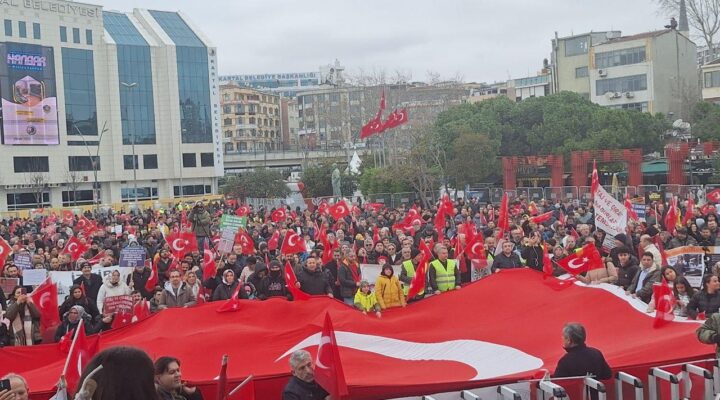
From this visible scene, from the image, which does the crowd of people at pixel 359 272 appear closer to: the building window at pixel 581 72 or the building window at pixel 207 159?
the building window at pixel 581 72

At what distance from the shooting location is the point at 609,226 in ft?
50.2

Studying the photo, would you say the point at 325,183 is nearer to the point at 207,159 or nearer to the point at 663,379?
the point at 207,159

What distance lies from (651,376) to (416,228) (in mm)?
13782

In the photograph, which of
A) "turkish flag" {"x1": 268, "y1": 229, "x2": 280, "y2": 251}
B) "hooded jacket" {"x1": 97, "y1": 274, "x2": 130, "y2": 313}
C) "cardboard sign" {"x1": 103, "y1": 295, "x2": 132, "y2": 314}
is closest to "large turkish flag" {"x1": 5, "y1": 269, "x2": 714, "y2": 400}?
"cardboard sign" {"x1": 103, "y1": 295, "x2": 132, "y2": 314}

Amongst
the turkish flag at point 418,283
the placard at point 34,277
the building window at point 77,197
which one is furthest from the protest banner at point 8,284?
the building window at point 77,197

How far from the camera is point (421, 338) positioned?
9.76 m

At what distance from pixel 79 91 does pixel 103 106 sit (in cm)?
260

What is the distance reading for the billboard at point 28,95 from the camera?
233 feet

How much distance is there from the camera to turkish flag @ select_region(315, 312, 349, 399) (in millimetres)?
6027

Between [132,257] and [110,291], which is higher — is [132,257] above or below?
above

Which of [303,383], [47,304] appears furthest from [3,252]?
[303,383]

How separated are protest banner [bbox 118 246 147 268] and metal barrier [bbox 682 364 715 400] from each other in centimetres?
1006

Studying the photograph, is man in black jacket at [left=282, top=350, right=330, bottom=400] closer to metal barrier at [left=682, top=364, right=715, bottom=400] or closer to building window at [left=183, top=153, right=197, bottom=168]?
metal barrier at [left=682, top=364, right=715, bottom=400]

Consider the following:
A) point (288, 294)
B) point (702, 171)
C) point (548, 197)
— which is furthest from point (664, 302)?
point (702, 171)
